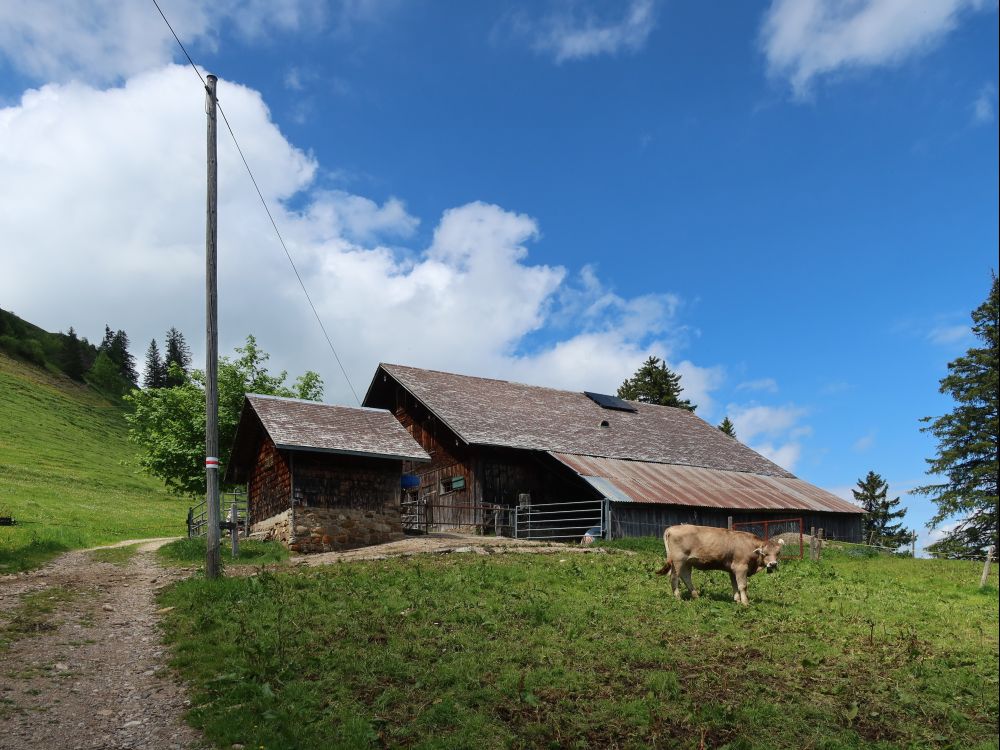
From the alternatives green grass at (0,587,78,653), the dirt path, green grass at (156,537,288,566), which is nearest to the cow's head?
the dirt path

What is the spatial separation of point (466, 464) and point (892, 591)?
18.2m

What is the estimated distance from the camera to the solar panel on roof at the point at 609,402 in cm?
4319

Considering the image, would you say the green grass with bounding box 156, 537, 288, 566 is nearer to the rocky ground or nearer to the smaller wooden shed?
the smaller wooden shed

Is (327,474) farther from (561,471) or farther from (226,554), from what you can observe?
(561,471)

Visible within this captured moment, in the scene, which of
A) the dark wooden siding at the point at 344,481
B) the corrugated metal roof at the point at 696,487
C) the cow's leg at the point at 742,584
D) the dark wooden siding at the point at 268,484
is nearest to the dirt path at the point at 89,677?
the dark wooden siding at the point at 344,481

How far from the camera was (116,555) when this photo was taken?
22.6 metres

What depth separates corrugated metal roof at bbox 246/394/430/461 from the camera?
24.6m

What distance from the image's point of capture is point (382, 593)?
1473 centimetres

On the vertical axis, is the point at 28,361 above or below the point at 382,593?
above

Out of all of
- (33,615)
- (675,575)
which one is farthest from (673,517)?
(33,615)

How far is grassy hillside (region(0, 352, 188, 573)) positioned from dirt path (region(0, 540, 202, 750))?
5020 mm

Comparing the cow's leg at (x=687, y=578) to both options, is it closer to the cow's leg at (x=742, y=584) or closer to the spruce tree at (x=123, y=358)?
the cow's leg at (x=742, y=584)

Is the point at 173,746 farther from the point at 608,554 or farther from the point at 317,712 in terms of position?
the point at 608,554

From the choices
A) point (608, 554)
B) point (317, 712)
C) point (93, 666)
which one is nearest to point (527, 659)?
point (317, 712)
